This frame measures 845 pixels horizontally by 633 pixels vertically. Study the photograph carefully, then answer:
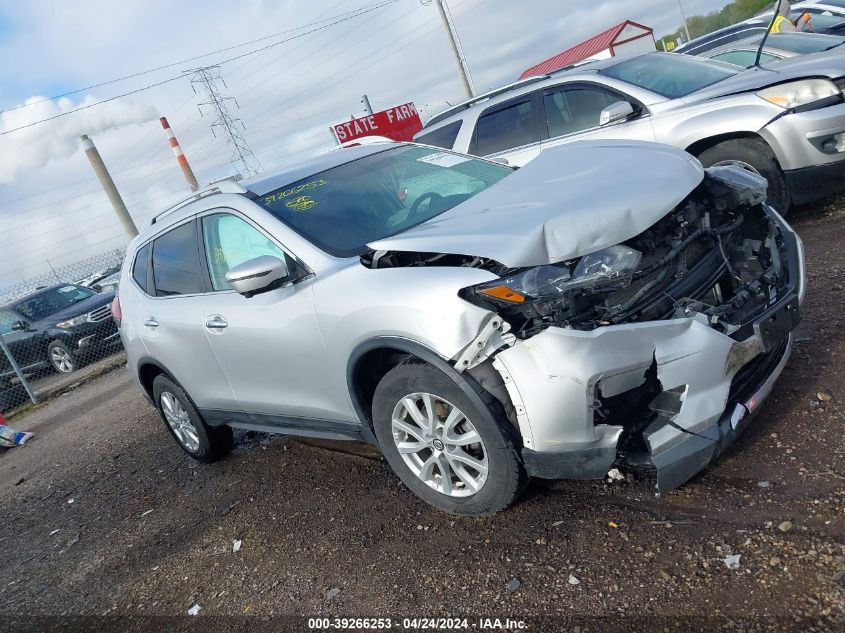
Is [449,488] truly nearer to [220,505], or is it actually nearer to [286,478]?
[286,478]

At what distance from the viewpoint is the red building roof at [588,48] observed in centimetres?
3591

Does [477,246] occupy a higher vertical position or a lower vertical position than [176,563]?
higher

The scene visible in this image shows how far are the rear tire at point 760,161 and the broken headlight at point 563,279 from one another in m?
3.58

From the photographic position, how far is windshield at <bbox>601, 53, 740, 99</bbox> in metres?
6.34

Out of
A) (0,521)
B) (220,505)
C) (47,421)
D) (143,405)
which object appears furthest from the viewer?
(47,421)

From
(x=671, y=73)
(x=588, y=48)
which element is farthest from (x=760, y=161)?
(x=588, y=48)

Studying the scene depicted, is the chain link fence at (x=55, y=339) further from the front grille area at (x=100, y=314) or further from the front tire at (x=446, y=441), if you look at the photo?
the front tire at (x=446, y=441)

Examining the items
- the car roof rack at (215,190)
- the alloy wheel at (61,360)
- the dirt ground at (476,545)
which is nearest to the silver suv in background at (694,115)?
the dirt ground at (476,545)

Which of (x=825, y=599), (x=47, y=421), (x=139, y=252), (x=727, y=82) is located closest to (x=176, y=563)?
(x=139, y=252)

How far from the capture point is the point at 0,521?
5762mm

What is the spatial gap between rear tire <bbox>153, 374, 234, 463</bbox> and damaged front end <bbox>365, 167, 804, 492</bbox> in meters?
2.85

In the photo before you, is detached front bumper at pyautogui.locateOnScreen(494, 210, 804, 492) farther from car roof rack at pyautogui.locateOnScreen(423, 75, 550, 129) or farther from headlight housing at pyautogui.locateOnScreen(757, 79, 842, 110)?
car roof rack at pyautogui.locateOnScreen(423, 75, 550, 129)

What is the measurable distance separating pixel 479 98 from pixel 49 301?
34.3ft

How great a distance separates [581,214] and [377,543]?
72.4 inches
